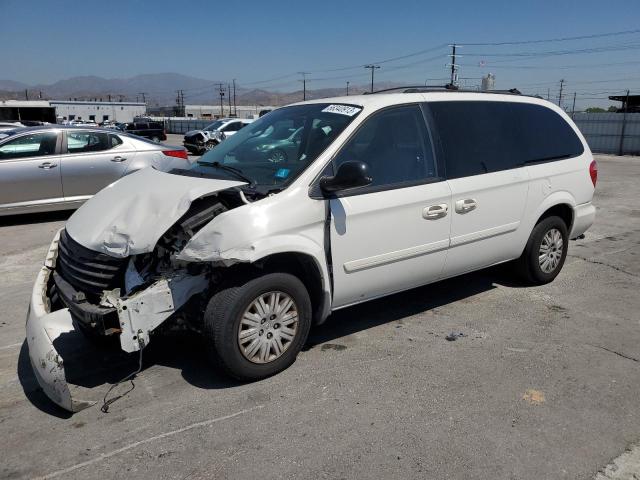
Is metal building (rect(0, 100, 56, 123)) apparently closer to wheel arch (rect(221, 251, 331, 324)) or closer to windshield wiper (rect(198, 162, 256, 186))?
windshield wiper (rect(198, 162, 256, 186))

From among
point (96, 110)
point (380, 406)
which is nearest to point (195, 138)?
point (380, 406)

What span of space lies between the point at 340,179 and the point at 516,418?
1835 mm

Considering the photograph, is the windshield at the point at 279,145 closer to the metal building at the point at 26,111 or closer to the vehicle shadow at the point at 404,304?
the vehicle shadow at the point at 404,304

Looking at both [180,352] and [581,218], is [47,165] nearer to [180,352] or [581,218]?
[180,352]

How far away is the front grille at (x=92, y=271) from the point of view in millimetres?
3420

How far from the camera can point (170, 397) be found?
349 cm

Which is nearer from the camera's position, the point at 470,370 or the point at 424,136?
the point at 470,370

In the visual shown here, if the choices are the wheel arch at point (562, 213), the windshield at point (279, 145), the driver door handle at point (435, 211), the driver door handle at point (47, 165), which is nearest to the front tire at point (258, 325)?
the windshield at point (279, 145)

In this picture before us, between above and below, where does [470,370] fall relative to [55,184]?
below

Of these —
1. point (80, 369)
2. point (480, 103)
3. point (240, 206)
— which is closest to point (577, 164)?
point (480, 103)

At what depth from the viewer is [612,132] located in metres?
28.7

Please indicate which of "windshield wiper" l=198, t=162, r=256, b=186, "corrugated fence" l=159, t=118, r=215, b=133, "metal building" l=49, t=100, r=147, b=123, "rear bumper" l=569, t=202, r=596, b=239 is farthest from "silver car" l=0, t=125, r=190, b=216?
"metal building" l=49, t=100, r=147, b=123

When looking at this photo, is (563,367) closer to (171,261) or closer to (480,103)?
(480,103)

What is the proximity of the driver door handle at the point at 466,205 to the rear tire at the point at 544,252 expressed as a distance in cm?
112
